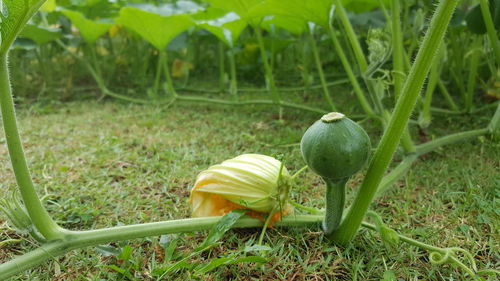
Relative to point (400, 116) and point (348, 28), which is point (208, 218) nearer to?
point (400, 116)

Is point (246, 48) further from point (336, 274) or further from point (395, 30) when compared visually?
point (336, 274)

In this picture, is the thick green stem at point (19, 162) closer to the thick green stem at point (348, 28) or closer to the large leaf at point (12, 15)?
the large leaf at point (12, 15)

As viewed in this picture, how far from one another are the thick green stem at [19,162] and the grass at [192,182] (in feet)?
0.40

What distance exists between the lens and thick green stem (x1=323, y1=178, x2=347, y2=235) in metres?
0.90

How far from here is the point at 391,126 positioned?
2.77ft

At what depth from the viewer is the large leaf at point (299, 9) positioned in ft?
5.02

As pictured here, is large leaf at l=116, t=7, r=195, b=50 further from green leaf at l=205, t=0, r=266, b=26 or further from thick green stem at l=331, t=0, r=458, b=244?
thick green stem at l=331, t=0, r=458, b=244

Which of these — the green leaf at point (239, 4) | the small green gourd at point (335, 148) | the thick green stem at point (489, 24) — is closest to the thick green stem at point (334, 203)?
the small green gourd at point (335, 148)

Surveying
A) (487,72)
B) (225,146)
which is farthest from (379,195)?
(487,72)

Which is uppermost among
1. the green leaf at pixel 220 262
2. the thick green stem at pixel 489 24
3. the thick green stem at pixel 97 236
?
the thick green stem at pixel 489 24

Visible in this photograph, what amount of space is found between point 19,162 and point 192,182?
0.65 metres

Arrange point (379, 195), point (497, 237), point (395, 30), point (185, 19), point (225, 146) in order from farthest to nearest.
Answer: point (185, 19) < point (225, 146) < point (395, 30) < point (379, 195) < point (497, 237)

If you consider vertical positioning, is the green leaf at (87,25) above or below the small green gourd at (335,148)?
above

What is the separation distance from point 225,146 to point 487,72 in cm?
157
